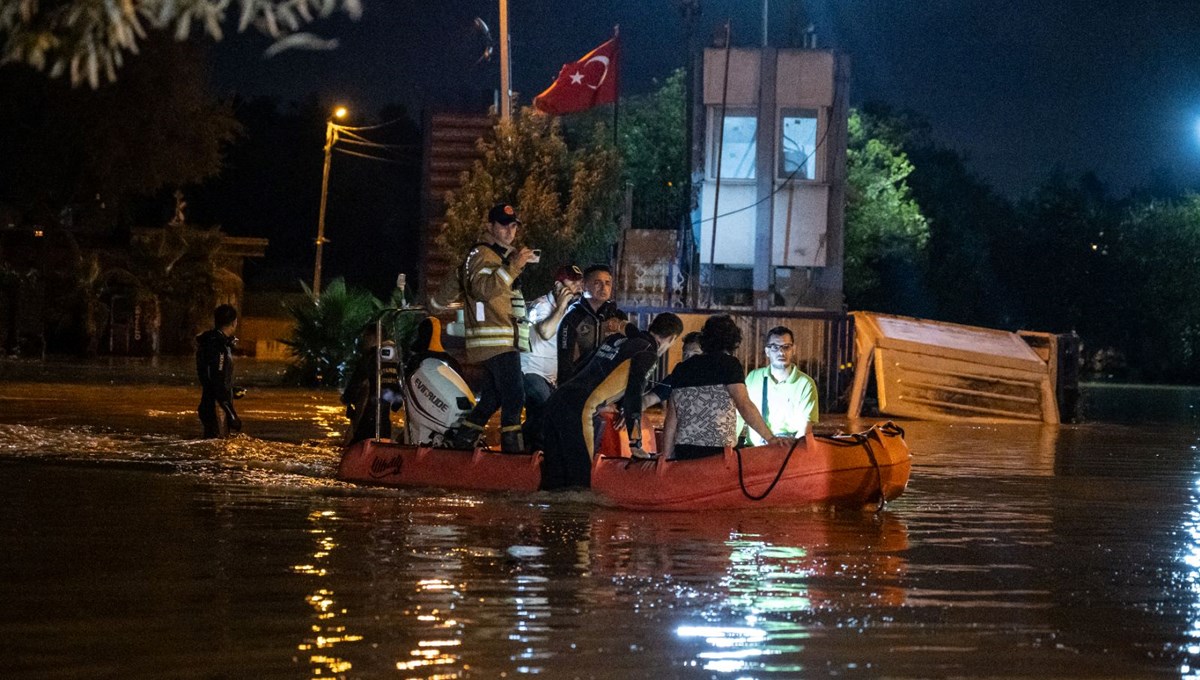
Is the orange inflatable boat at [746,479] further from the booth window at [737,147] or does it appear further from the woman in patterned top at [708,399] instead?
the booth window at [737,147]

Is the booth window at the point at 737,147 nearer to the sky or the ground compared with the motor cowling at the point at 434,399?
nearer to the sky

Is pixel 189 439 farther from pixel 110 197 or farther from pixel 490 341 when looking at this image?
pixel 110 197

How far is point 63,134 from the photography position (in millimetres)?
26016

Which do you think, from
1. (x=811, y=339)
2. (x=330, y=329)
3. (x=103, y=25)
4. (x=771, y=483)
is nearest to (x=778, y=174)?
(x=811, y=339)

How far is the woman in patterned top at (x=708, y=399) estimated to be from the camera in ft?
38.6

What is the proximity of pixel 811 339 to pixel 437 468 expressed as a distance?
13946mm

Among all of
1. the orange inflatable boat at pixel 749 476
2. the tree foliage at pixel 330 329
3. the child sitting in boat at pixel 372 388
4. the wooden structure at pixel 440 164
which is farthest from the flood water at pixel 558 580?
the wooden structure at pixel 440 164

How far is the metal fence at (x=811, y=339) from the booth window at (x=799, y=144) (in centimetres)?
649

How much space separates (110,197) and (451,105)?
25.5 feet

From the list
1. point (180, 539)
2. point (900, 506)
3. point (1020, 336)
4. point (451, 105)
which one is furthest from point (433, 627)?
point (451, 105)

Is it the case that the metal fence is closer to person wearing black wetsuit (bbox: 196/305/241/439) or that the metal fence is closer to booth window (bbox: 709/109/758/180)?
booth window (bbox: 709/109/758/180)

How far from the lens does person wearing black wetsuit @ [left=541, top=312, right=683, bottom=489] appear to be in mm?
11758

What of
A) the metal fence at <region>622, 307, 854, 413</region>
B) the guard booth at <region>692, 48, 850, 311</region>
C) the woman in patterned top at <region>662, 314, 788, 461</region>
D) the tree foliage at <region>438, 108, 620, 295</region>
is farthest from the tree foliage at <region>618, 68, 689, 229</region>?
the woman in patterned top at <region>662, 314, 788, 461</region>

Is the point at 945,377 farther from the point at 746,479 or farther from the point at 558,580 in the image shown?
the point at 558,580
